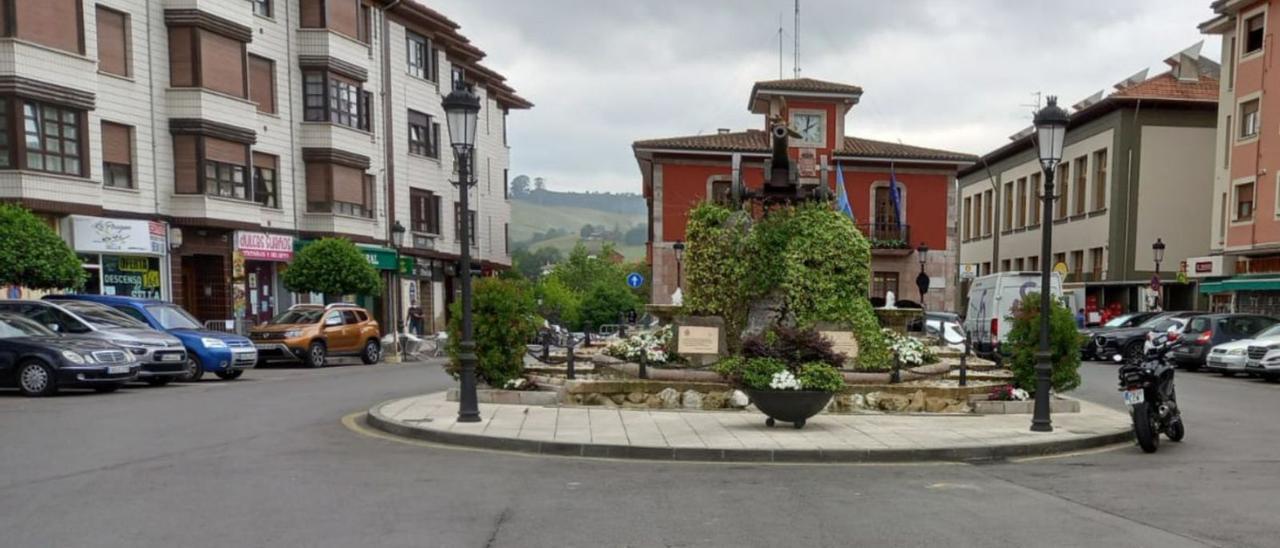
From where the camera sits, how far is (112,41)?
2383cm

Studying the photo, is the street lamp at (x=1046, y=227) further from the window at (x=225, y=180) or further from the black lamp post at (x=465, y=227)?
the window at (x=225, y=180)

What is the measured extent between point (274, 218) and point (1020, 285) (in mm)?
24908

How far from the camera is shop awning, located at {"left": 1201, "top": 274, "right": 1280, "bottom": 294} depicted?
27.7 meters

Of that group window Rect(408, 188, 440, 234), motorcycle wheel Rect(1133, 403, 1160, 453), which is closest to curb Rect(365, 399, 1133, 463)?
motorcycle wheel Rect(1133, 403, 1160, 453)

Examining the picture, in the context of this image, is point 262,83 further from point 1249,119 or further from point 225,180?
point 1249,119

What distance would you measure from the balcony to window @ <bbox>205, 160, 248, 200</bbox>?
83.2 ft

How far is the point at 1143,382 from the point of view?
30.4 ft

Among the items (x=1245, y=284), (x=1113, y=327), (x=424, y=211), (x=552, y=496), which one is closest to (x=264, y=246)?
(x=424, y=211)

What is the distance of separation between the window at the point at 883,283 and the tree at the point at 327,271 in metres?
23.0

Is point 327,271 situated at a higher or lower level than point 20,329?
higher

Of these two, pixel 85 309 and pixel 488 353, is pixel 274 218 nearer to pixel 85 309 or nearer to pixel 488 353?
pixel 85 309

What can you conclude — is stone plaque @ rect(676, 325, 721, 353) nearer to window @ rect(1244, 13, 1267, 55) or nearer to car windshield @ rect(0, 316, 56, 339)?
car windshield @ rect(0, 316, 56, 339)

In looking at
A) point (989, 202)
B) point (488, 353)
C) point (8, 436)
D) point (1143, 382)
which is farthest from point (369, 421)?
point (989, 202)

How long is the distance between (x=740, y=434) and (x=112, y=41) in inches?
910
